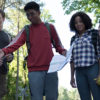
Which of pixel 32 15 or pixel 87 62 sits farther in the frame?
pixel 32 15

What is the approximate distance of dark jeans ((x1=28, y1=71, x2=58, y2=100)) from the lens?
3.73 metres

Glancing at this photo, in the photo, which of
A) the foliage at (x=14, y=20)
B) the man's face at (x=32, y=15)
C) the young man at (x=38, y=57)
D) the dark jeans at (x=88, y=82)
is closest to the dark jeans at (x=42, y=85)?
the young man at (x=38, y=57)

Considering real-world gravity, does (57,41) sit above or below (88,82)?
above

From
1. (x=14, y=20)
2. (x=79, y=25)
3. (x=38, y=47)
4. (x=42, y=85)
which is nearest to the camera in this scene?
(x=42, y=85)

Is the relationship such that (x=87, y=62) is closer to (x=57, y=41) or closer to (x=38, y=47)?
(x=57, y=41)

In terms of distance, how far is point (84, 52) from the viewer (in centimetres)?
386

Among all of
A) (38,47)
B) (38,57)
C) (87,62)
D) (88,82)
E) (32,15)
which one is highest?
(32,15)

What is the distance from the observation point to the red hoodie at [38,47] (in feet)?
12.5

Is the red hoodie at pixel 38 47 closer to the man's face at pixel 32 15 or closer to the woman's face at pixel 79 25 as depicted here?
the man's face at pixel 32 15

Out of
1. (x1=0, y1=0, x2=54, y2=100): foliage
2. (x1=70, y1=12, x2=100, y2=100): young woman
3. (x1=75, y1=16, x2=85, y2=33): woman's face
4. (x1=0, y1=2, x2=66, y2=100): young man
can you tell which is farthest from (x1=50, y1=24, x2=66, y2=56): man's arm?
(x1=0, y1=0, x2=54, y2=100): foliage

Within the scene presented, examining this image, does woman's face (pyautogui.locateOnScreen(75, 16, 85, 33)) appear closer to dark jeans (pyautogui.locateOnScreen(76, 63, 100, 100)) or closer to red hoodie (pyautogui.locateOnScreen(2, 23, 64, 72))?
red hoodie (pyautogui.locateOnScreen(2, 23, 64, 72))

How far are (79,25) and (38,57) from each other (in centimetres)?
85

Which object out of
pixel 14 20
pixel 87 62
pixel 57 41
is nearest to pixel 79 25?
pixel 57 41

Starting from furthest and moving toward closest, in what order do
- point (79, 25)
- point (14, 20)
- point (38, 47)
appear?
1. point (14, 20)
2. point (79, 25)
3. point (38, 47)
